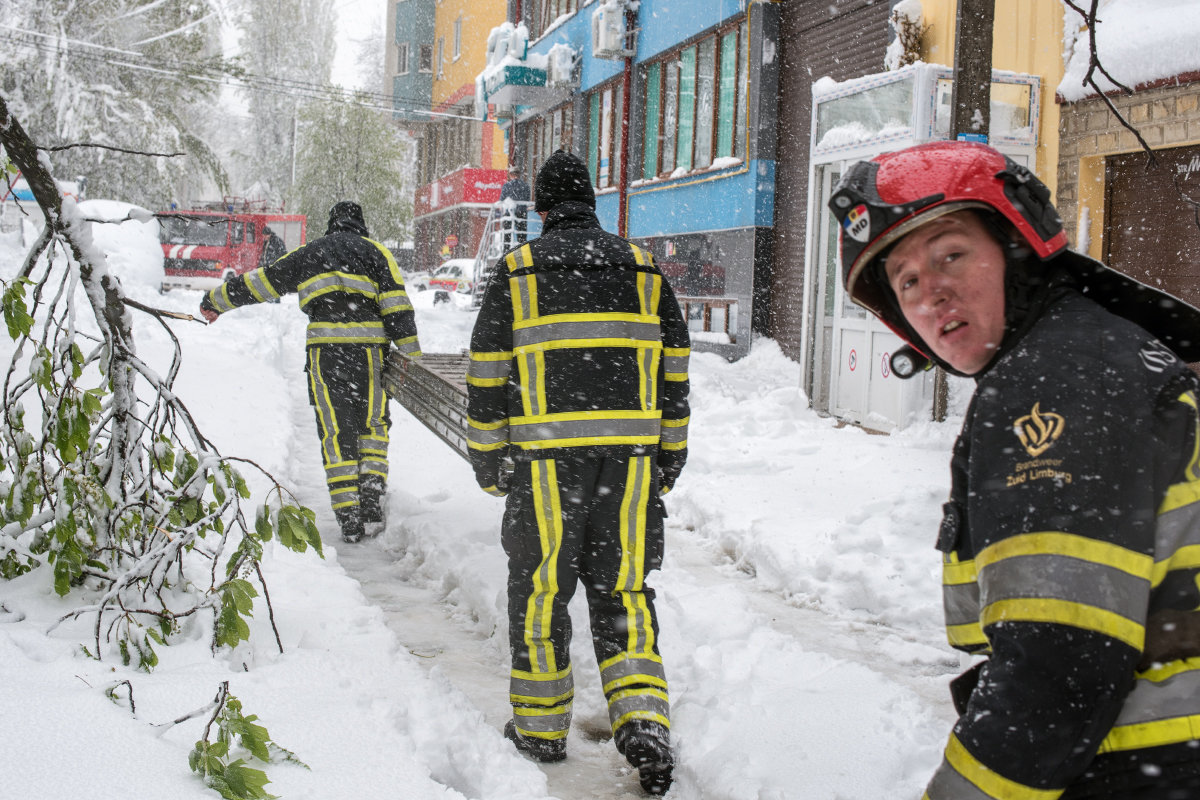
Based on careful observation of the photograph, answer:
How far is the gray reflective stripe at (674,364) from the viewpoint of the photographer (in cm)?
382

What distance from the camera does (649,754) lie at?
3.40 meters

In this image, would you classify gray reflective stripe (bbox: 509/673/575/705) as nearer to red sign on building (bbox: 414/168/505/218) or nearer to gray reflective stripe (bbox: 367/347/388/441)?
gray reflective stripe (bbox: 367/347/388/441)

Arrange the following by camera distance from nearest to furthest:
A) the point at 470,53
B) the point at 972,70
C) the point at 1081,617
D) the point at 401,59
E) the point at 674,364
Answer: the point at 1081,617 < the point at 674,364 < the point at 972,70 < the point at 470,53 < the point at 401,59

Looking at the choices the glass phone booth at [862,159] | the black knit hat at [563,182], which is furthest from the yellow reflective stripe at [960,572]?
the glass phone booth at [862,159]

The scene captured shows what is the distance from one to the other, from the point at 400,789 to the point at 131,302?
6.49 ft

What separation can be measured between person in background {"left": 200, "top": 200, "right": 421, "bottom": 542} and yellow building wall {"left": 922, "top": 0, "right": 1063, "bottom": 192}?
230 inches

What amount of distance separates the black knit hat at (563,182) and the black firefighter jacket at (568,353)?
19 cm

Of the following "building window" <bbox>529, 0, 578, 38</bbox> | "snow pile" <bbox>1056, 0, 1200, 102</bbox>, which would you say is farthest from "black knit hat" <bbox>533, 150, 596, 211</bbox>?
"building window" <bbox>529, 0, 578, 38</bbox>

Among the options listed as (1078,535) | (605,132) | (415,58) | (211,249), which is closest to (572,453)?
(1078,535)

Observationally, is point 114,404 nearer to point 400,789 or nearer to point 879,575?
point 400,789

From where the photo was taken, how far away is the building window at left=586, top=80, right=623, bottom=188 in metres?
21.6

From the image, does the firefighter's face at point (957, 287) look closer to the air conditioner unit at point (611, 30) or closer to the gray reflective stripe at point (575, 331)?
the gray reflective stripe at point (575, 331)

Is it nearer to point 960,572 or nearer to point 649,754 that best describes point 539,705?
point 649,754

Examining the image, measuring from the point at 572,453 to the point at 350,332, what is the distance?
11.4 feet
